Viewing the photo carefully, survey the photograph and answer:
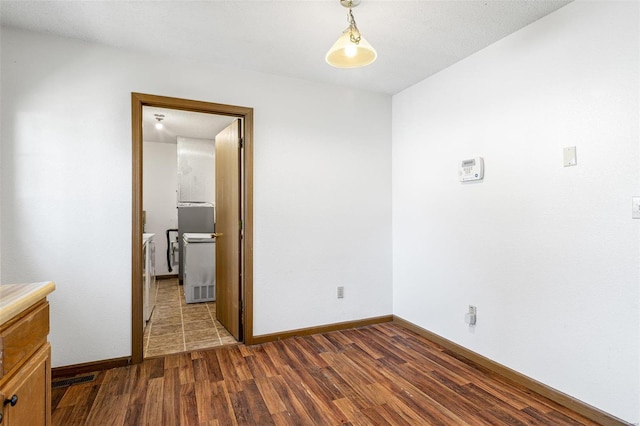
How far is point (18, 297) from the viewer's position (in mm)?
1078

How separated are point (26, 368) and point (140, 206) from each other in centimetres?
163

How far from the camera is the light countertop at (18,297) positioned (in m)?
0.97

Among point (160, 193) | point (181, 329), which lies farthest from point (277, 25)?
point (160, 193)

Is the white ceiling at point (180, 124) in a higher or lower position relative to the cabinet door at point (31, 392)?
higher

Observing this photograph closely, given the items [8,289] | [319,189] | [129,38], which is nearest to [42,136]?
[129,38]

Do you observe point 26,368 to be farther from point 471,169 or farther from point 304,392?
point 471,169

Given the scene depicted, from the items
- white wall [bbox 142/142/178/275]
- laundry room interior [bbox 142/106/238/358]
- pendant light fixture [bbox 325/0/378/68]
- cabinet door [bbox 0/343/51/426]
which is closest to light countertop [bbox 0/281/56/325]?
cabinet door [bbox 0/343/51/426]

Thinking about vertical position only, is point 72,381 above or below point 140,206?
below

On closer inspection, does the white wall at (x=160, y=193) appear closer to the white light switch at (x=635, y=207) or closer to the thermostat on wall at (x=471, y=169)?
the thermostat on wall at (x=471, y=169)

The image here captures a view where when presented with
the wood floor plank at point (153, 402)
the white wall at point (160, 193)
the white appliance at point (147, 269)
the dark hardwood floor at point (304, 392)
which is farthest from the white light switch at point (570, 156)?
the white wall at point (160, 193)

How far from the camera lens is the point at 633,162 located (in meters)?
1.72

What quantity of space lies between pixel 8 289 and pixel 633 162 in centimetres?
293

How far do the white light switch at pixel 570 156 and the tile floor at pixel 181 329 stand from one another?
2.96 meters

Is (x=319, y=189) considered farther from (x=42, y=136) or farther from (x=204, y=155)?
(x=204, y=155)
